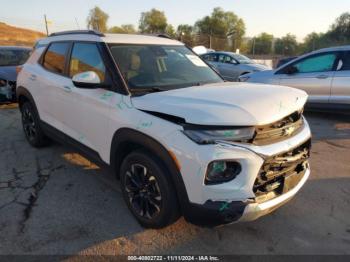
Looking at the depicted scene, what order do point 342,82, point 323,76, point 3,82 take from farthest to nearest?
point 3,82 < point 323,76 < point 342,82

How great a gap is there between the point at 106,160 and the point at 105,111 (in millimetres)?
540

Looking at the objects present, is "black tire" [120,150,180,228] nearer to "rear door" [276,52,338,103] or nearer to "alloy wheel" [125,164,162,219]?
"alloy wheel" [125,164,162,219]

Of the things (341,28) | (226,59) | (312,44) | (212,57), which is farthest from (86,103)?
(341,28)

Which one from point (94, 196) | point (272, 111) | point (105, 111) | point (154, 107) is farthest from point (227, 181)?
point (94, 196)

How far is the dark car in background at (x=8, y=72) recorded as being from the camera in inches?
340

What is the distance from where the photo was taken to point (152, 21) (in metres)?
69.3

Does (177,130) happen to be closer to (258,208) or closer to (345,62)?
(258,208)

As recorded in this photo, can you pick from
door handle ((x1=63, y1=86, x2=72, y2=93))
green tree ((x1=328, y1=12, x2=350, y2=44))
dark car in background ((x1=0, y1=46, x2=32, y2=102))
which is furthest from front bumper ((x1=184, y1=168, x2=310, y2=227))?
green tree ((x1=328, y1=12, x2=350, y2=44))

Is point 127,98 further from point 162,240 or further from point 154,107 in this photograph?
point 162,240

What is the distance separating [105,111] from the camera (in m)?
3.58

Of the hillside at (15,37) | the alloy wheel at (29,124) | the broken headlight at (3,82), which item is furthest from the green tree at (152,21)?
the alloy wheel at (29,124)

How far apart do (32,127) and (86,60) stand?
2.16 m

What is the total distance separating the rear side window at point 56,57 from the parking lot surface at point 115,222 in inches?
53.3

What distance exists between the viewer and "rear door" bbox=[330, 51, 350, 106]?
739cm
